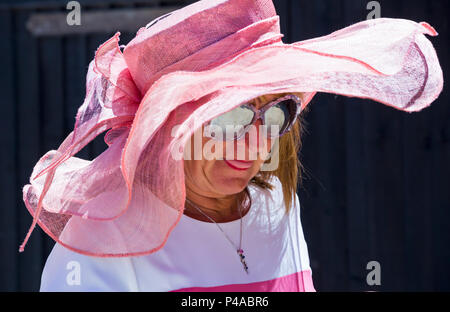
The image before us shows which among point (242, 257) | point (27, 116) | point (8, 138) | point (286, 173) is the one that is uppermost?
point (27, 116)

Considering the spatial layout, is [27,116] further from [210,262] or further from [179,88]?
[179,88]

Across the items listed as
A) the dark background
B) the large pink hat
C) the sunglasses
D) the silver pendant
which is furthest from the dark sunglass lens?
the dark background

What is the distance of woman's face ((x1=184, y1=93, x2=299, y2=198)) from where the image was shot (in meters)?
1.39

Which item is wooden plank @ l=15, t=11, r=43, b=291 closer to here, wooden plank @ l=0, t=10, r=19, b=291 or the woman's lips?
wooden plank @ l=0, t=10, r=19, b=291

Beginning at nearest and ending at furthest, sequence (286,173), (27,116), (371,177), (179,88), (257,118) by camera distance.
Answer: (179,88) < (257,118) < (286,173) < (371,177) < (27,116)

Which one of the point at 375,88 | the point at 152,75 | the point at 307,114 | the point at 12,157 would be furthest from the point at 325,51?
the point at 12,157

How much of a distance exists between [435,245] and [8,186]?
89.0 inches

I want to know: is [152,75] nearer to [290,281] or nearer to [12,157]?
[290,281]

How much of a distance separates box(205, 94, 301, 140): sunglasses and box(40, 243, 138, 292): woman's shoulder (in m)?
0.32

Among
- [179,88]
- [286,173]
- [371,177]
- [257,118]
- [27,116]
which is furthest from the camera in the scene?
[27,116]

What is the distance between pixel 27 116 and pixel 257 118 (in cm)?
245

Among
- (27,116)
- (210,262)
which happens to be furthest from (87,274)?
(27,116)

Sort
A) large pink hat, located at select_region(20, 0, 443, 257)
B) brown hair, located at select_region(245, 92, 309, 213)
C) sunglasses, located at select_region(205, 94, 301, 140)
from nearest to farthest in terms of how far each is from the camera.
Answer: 1. large pink hat, located at select_region(20, 0, 443, 257)
2. sunglasses, located at select_region(205, 94, 301, 140)
3. brown hair, located at select_region(245, 92, 309, 213)

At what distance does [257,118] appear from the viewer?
4.52ft
